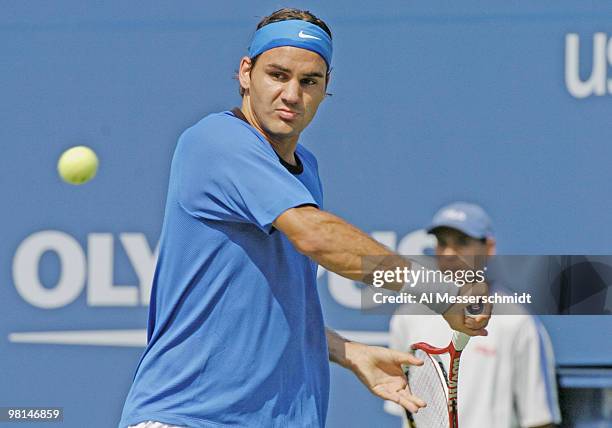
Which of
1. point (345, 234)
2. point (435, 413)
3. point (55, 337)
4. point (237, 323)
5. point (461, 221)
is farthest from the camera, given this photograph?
point (55, 337)

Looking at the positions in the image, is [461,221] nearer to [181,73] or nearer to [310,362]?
[181,73]

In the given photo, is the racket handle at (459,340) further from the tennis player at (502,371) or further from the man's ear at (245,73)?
the tennis player at (502,371)

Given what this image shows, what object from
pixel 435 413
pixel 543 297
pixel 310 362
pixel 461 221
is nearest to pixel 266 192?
pixel 310 362

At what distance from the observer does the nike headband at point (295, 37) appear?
3.00m

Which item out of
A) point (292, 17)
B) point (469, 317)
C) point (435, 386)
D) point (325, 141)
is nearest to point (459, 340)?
point (435, 386)

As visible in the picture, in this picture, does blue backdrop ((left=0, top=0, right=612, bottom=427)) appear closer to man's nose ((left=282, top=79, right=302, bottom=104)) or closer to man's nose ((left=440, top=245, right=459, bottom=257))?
man's nose ((left=440, top=245, right=459, bottom=257))

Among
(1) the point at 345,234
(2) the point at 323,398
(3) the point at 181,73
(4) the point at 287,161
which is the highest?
(3) the point at 181,73

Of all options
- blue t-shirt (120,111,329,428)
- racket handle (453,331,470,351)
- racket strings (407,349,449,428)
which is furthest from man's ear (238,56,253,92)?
racket strings (407,349,449,428)

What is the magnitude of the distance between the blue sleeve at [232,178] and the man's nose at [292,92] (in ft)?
0.48

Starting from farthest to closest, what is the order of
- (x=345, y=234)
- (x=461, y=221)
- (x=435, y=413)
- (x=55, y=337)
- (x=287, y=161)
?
1. (x=55, y=337)
2. (x=461, y=221)
3. (x=435, y=413)
4. (x=287, y=161)
5. (x=345, y=234)

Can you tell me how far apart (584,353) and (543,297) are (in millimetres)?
247

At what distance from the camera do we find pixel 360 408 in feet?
15.9

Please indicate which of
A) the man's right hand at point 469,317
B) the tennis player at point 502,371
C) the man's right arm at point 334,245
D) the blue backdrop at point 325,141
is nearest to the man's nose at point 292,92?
the man's right arm at point 334,245

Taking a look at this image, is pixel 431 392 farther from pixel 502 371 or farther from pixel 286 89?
pixel 286 89
